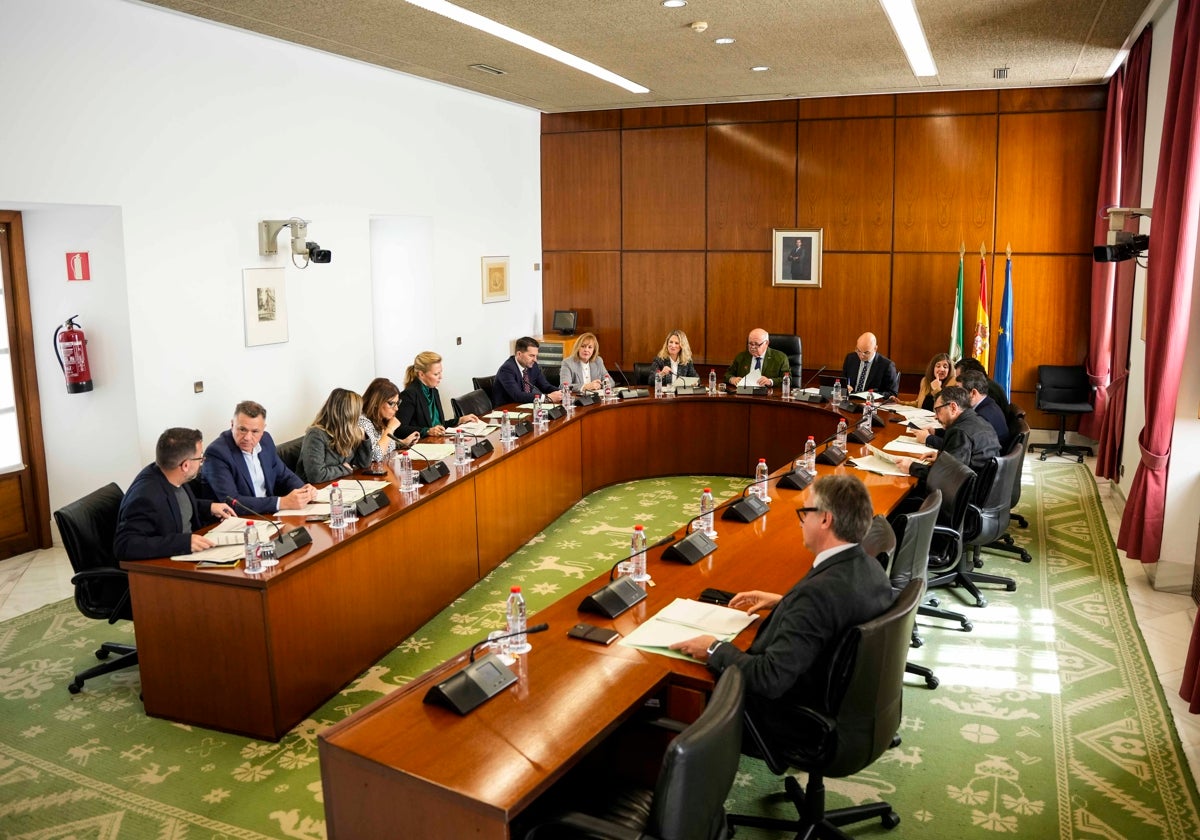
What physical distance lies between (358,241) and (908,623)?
637cm

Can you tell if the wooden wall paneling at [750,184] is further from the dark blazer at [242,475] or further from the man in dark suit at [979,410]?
the dark blazer at [242,475]

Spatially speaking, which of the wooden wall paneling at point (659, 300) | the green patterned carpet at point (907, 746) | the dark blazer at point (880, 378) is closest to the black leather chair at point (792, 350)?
the dark blazer at point (880, 378)

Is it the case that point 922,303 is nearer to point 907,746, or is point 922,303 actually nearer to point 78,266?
point 907,746

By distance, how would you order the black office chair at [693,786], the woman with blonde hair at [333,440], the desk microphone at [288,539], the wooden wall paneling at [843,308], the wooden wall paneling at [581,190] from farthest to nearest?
the wooden wall paneling at [581,190], the wooden wall paneling at [843,308], the woman with blonde hair at [333,440], the desk microphone at [288,539], the black office chair at [693,786]

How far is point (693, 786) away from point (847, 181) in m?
8.88

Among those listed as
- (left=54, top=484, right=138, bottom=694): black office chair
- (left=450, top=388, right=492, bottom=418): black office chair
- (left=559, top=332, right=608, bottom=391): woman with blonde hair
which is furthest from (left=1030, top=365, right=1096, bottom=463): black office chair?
(left=54, top=484, right=138, bottom=694): black office chair

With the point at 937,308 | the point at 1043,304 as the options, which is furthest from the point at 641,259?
the point at 1043,304

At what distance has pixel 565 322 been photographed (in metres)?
11.2

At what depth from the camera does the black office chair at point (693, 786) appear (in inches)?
89.0

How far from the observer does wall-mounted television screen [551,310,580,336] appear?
36.9 feet

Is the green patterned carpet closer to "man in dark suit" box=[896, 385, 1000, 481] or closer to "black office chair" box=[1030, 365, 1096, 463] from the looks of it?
"man in dark suit" box=[896, 385, 1000, 481]

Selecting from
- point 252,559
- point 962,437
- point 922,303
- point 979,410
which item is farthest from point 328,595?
point 922,303

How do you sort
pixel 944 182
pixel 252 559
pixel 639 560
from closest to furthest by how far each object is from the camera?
pixel 639 560 < pixel 252 559 < pixel 944 182

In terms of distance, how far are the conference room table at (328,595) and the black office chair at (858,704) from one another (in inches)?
15.9
